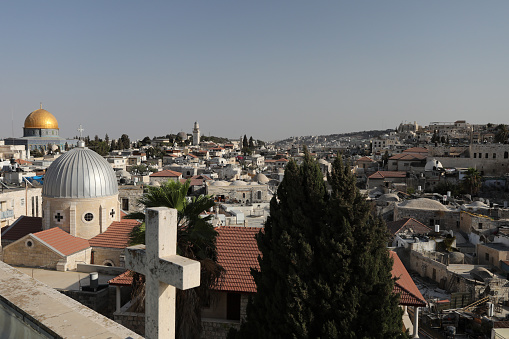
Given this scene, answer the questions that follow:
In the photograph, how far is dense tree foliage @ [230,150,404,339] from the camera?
7.21 m

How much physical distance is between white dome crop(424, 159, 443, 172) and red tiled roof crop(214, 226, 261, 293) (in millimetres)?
47481

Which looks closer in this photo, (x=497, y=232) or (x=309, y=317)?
(x=309, y=317)

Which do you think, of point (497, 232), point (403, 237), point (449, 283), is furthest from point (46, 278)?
point (497, 232)

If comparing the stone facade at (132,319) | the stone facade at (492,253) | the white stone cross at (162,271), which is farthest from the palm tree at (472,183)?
the white stone cross at (162,271)

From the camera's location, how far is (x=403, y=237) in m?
23.3

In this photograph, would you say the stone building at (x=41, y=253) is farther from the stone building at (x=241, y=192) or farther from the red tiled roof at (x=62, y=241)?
the stone building at (x=241, y=192)

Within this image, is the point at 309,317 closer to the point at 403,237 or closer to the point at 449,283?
the point at 449,283

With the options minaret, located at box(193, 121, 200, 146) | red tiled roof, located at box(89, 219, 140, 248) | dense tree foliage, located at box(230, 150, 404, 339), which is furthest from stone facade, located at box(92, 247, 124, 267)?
minaret, located at box(193, 121, 200, 146)

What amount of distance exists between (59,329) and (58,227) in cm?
1556

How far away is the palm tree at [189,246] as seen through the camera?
29.5ft

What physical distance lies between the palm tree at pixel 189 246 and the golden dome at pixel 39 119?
80818mm

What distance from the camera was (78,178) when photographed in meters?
17.2

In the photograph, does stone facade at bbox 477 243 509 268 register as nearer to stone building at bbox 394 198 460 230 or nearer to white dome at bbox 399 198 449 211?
stone building at bbox 394 198 460 230

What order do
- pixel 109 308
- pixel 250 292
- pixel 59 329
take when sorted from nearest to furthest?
pixel 59 329 → pixel 250 292 → pixel 109 308
